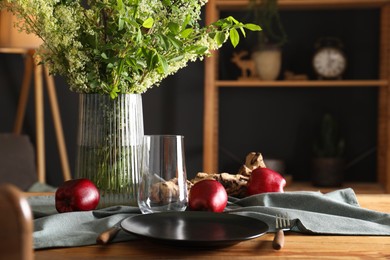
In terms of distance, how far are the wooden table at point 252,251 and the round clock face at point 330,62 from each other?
2420 mm

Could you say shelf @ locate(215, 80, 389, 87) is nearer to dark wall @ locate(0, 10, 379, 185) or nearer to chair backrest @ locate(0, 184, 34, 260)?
dark wall @ locate(0, 10, 379, 185)

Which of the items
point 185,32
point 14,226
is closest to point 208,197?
point 185,32

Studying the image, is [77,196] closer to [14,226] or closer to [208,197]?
[208,197]

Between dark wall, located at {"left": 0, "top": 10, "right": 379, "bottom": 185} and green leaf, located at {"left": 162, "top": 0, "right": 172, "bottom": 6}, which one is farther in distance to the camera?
dark wall, located at {"left": 0, "top": 10, "right": 379, "bottom": 185}

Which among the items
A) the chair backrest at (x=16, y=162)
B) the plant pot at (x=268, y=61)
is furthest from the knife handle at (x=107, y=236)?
the plant pot at (x=268, y=61)

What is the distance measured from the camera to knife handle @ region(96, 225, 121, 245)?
1.14m

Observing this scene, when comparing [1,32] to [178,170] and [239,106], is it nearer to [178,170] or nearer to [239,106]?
[239,106]

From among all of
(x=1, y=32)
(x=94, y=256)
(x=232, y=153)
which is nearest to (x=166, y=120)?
(x=232, y=153)

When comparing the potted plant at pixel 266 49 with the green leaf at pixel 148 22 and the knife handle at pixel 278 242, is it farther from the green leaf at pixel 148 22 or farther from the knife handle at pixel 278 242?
the knife handle at pixel 278 242

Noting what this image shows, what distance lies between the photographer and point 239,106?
12.8 ft

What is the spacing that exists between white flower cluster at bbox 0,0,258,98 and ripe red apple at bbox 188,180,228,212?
27 cm

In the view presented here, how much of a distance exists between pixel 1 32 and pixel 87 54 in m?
2.15

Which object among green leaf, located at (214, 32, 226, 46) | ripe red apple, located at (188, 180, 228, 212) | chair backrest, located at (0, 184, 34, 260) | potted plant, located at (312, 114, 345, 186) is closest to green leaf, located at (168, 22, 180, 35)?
green leaf, located at (214, 32, 226, 46)


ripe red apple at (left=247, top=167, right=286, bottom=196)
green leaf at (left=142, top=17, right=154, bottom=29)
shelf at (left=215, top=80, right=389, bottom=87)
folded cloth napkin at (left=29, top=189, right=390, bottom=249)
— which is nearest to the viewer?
folded cloth napkin at (left=29, top=189, right=390, bottom=249)
